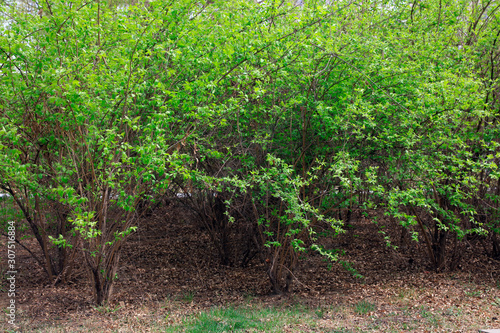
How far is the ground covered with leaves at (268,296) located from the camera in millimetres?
5477

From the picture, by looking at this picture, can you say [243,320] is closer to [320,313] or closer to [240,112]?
[320,313]

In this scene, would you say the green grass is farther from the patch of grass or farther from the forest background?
the forest background

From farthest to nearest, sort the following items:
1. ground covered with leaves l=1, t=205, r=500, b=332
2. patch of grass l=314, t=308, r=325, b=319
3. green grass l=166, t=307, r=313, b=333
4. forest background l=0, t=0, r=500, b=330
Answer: patch of grass l=314, t=308, r=325, b=319
ground covered with leaves l=1, t=205, r=500, b=332
green grass l=166, t=307, r=313, b=333
forest background l=0, t=0, r=500, b=330

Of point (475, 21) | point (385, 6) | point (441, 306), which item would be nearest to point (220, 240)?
point (441, 306)

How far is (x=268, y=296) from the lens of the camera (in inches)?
272

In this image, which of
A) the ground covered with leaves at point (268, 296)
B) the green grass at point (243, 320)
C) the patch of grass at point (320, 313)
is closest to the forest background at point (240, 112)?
the ground covered with leaves at point (268, 296)

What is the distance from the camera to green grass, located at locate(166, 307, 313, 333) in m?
5.25

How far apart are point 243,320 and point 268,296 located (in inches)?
56.0

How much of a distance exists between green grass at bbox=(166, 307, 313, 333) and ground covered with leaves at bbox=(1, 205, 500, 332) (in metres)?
0.01

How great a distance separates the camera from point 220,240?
870 cm

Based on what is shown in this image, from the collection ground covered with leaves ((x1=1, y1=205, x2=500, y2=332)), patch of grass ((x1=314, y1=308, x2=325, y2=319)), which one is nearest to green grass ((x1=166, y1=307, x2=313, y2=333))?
ground covered with leaves ((x1=1, y1=205, x2=500, y2=332))

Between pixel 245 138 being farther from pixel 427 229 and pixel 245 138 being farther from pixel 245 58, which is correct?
pixel 427 229

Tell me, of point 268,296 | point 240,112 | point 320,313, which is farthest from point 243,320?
point 240,112

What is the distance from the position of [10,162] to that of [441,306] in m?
6.15
